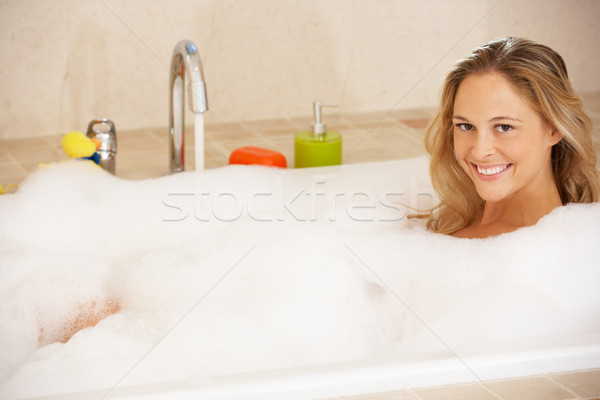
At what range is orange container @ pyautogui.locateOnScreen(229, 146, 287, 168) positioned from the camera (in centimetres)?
183

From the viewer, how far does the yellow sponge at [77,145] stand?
5.21ft

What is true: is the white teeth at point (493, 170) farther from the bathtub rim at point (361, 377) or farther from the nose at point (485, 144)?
the bathtub rim at point (361, 377)

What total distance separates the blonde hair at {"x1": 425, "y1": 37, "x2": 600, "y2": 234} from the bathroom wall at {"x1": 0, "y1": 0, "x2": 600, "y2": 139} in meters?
0.90

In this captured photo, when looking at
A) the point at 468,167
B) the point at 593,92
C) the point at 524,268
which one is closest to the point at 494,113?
the point at 468,167

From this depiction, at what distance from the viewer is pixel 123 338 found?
3.85ft

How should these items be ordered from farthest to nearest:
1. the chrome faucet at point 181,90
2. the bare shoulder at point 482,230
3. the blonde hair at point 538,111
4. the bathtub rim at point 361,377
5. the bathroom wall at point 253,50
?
the bathroom wall at point 253,50 < the chrome faucet at point 181,90 < the bare shoulder at point 482,230 < the blonde hair at point 538,111 < the bathtub rim at point 361,377

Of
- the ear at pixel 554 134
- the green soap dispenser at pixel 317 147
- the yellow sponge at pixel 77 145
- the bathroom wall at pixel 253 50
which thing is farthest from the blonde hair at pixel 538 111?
the bathroom wall at pixel 253 50

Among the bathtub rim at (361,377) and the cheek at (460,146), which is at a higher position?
the cheek at (460,146)

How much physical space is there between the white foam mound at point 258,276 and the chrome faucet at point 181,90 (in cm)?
9

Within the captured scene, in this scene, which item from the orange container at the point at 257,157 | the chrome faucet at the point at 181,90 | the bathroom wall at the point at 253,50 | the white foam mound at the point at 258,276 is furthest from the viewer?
the bathroom wall at the point at 253,50

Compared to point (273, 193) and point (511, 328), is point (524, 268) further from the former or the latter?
point (273, 193)

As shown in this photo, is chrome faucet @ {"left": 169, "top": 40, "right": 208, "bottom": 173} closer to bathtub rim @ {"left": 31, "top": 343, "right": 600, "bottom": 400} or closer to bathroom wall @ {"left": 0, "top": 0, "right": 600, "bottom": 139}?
bathroom wall @ {"left": 0, "top": 0, "right": 600, "bottom": 139}

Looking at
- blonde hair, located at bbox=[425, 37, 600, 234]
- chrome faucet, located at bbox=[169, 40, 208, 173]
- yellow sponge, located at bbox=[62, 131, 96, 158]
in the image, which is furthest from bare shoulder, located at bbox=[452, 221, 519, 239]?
yellow sponge, located at bbox=[62, 131, 96, 158]

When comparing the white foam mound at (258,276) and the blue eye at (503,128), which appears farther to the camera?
the blue eye at (503,128)
